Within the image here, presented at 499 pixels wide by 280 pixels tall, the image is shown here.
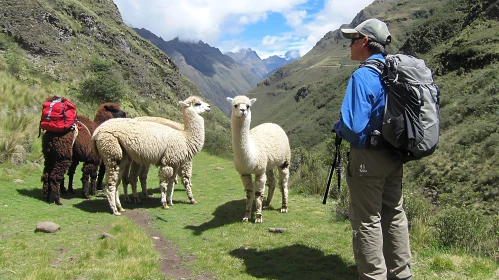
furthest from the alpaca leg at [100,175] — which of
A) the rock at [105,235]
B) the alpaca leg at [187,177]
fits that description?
the rock at [105,235]

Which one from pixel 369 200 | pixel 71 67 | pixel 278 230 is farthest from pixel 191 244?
pixel 71 67

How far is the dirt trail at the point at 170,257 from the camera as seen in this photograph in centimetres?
459

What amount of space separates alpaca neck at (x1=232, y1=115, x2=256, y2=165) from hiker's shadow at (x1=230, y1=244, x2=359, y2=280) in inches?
62.0

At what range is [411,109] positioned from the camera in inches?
123

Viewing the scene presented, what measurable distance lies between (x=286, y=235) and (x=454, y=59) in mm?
46484

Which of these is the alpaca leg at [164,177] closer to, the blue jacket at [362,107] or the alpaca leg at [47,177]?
the alpaca leg at [47,177]

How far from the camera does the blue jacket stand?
10.7ft

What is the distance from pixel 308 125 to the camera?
91062 mm

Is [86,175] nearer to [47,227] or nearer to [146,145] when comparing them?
[146,145]

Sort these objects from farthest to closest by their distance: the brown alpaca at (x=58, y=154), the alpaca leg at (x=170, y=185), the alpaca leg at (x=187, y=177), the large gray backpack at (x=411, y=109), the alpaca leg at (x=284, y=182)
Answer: the alpaca leg at (x=187, y=177), the alpaca leg at (x=170, y=185), the alpaca leg at (x=284, y=182), the brown alpaca at (x=58, y=154), the large gray backpack at (x=411, y=109)

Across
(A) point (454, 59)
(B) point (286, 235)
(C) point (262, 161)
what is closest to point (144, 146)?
(C) point (262, 161)

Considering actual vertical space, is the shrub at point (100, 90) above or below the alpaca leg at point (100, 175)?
above

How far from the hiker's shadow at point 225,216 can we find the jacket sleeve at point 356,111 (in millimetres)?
3962

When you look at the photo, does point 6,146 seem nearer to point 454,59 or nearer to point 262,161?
point 262,161
